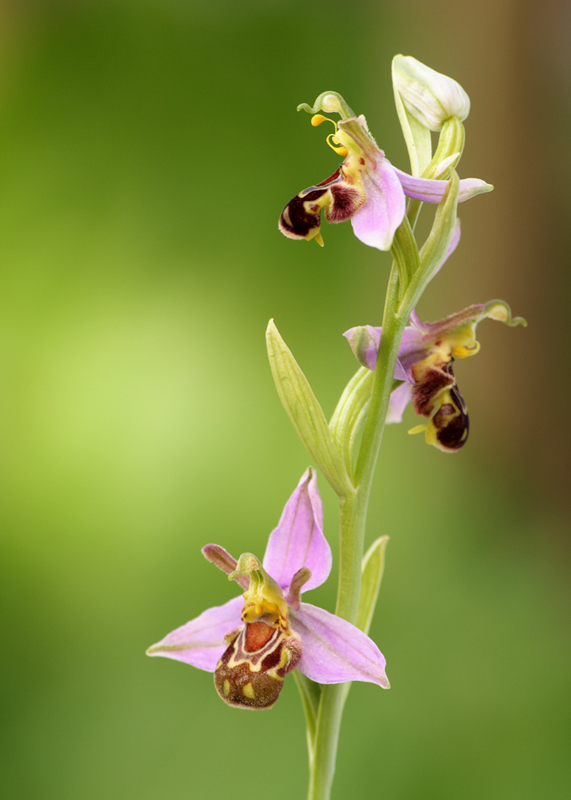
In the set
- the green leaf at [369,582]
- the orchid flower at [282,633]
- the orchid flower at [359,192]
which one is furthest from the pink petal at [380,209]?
the green leaf at [369,582]

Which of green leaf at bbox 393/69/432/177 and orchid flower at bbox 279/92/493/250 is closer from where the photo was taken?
orchid flower at bbox 279/92/493/250

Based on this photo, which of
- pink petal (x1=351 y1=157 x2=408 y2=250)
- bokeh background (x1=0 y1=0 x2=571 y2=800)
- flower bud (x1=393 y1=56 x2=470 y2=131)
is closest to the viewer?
pink petal (x1=351 y1=157 x2=408 y2=250)

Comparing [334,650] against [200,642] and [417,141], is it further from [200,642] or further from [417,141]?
[417,141]

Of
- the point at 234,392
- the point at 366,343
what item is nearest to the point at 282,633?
the point at 366,343

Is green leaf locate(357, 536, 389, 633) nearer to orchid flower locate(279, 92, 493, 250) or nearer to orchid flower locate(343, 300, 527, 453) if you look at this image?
orchid flower locate(343, 300, 527, 453)

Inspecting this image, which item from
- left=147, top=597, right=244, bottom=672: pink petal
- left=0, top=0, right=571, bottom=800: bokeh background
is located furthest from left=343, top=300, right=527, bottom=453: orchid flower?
left=0, top=0, right=571, bottom=800: bokeh background

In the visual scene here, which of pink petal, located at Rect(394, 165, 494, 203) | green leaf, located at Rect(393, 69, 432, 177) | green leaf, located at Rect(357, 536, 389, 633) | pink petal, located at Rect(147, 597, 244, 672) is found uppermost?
green leaf, located at Rect(393, 69, 432, 177)

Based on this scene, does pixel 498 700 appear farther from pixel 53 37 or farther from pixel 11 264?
pixel 53 37
